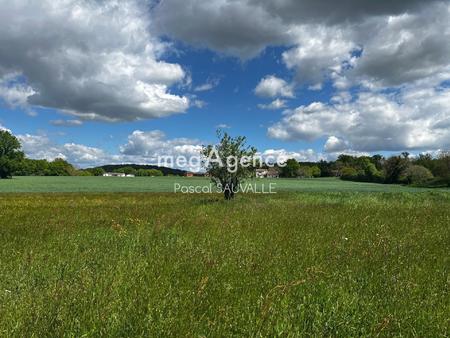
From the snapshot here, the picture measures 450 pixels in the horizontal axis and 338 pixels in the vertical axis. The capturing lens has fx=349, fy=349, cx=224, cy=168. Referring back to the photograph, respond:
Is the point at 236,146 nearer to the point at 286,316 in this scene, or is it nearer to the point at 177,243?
the point at 177,243

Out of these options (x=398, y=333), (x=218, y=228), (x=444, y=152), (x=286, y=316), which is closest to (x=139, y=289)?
(x=286, y=316)

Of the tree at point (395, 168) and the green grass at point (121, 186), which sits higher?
the tree at point (395, 168)

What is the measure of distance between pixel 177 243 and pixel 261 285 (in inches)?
142

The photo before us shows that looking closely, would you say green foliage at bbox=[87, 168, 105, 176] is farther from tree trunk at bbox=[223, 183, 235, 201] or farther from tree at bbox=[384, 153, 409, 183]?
tree trunk at bbox=[223, 183, 235, 201]

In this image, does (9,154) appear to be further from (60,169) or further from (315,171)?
(315,171)

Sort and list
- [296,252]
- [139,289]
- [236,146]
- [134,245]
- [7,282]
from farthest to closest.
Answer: [236,146] → [134,245] → [296,252] → [7,282] → [139,289]

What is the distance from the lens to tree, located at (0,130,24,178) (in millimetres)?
95750

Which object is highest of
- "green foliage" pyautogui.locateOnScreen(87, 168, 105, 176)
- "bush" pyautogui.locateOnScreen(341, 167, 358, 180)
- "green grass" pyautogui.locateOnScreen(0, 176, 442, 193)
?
"green foliage" pyautogui.locateOnScreen(87, 168, 105, 176)

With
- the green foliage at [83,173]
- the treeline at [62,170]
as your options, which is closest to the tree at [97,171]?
the treeline at [62,170]

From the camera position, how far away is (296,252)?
7219 mm

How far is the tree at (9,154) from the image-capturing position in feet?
314

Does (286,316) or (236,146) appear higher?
(236,146)

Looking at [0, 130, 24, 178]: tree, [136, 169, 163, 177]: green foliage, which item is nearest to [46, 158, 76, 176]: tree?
[136, 169, 163, 177]: green foliage

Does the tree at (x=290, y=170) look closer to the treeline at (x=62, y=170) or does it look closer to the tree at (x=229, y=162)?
the treeline at (x=62, y=170)
